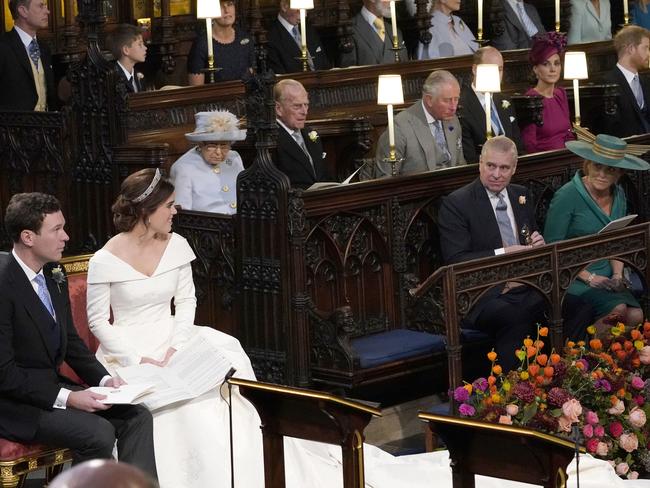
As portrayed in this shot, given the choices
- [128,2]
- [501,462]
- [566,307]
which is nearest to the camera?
[501,462]

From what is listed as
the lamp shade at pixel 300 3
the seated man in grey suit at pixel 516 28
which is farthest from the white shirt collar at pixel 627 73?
the lamp shade at pixel 300 3

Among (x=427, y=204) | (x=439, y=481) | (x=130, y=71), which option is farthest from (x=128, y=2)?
(x=439, y=481)

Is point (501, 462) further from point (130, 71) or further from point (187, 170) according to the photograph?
point (130, 71)

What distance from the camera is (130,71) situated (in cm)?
830

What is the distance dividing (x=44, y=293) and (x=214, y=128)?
2323mm

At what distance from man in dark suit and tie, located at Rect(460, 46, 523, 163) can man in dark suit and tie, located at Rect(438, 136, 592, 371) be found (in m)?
1.43

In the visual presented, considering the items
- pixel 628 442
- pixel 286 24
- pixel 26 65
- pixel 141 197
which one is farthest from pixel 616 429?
pixel 286 24

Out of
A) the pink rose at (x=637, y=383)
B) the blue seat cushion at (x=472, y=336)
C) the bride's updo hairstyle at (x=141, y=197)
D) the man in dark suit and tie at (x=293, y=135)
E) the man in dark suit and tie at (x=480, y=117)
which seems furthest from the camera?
the man in dark suit and tie at (x=480, y=117)

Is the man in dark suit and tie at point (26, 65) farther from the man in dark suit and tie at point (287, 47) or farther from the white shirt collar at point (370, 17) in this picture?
the white shirt collar at point (370, 17)

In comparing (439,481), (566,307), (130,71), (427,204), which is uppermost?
(130,71)

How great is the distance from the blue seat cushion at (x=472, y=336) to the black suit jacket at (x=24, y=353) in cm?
235

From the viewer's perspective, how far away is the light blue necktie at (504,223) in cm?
685

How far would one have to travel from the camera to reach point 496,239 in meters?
6.77

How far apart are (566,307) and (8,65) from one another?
3785mm
